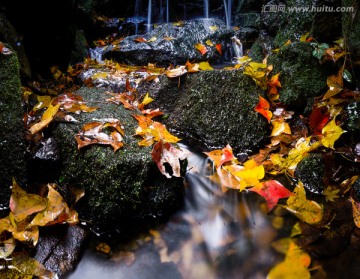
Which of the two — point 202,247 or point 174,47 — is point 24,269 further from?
point 174,47

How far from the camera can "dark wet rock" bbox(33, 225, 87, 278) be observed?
1.99 meters

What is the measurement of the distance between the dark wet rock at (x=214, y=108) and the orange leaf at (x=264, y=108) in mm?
45

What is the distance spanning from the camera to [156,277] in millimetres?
2035

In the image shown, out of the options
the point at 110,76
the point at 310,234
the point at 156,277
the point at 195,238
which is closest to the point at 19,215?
the point at 156,277

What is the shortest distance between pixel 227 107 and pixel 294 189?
130 centimetres

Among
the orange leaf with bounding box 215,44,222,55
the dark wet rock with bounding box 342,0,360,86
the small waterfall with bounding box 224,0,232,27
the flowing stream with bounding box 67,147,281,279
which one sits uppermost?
the small waterfall with bounding box 224,0,232,27

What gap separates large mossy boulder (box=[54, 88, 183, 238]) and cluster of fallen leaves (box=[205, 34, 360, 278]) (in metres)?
0.72

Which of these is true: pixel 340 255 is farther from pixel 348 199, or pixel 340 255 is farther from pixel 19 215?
pixel 19 215

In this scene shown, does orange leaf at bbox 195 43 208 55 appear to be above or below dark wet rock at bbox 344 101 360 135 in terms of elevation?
above

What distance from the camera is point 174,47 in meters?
6.38

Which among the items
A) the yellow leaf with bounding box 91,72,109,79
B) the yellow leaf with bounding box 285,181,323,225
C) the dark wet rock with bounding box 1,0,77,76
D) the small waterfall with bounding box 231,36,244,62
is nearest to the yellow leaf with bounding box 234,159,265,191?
the yellow leaf with bounding box 285,181,323,225

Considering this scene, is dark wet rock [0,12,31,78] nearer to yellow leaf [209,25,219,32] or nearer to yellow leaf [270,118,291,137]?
yellow leaf [270,118,291,137]

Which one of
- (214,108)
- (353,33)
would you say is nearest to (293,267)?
(214,108)

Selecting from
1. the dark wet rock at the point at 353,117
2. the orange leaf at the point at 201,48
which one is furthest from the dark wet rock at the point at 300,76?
the orange leaf at the point at 201,48
